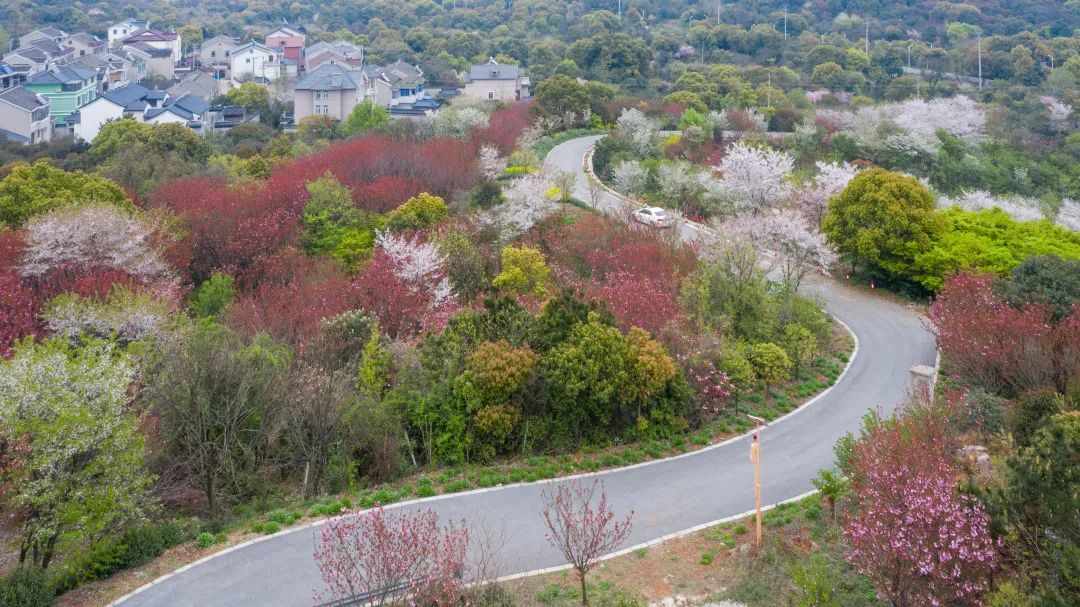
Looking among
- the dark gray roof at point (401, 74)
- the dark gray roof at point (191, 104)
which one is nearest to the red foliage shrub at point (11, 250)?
the dark gray roof at point (191, 104)

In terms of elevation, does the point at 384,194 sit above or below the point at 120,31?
above

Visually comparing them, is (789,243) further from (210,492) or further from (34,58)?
(34,58)

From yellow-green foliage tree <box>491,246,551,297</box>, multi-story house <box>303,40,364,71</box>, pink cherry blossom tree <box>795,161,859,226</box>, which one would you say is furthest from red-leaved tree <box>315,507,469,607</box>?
multi-story house <box>303,40,364,71</box>

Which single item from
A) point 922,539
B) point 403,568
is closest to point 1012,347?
point 922,539

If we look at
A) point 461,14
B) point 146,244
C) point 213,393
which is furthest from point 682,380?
point 461,14

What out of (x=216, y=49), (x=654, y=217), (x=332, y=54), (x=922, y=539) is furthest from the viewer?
(x=216, y=49)

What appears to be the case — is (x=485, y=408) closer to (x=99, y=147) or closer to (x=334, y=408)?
(x=334, y=408)
